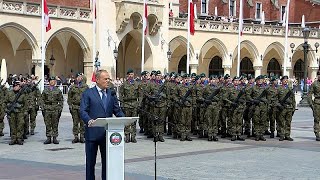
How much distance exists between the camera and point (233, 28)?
1961 inches

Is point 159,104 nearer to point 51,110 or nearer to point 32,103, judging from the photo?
point 51,110

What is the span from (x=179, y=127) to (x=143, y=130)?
2322mm

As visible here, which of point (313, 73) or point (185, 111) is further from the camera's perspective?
point (313, 73)

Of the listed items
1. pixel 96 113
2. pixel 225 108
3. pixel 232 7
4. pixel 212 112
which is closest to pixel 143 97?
pixel 212 112

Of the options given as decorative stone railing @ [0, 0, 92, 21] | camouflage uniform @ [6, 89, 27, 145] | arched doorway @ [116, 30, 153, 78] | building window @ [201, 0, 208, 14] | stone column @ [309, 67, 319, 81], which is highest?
building window @ [201, 0, 208, 14]

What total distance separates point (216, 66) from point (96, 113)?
48.9 meters

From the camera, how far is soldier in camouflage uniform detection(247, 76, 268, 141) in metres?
17.3

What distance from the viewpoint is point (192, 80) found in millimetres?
17531

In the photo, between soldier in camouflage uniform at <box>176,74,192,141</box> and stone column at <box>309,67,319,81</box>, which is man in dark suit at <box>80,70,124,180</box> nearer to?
soldier in camouflage uniform at <box>176,74,192,141</box>

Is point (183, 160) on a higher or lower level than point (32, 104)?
lower

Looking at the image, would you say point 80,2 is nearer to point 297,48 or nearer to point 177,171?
point 297,48

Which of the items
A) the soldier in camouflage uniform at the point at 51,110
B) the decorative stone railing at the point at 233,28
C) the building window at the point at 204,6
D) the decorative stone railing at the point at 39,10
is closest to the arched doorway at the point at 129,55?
the decorative stone railing at the point at 233,28

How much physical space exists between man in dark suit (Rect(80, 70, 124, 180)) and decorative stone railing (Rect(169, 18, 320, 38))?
1496 inches

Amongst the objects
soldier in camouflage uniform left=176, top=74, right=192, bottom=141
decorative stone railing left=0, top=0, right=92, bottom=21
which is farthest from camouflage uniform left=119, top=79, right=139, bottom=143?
decorative stone railing left=0, top=0, right=92, bottom=21
